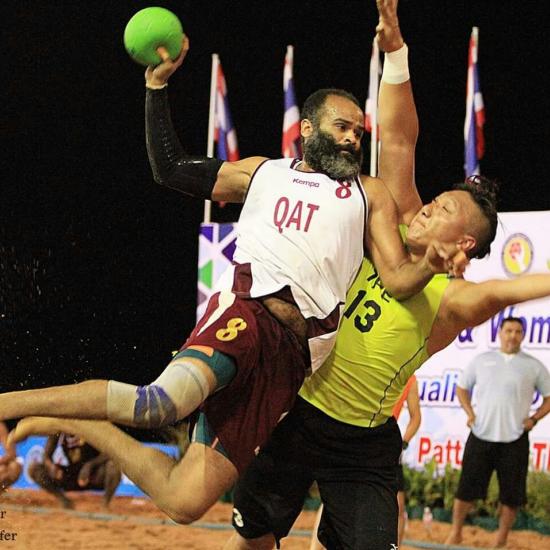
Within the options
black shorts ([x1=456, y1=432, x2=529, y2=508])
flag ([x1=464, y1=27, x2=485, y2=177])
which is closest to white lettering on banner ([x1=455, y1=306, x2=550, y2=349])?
black shorts ([x1=456, y1=432, x2=529, y2=508])

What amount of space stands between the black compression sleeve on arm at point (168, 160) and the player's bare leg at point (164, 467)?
1.11 metres

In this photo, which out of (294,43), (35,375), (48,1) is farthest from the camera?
(294,43)

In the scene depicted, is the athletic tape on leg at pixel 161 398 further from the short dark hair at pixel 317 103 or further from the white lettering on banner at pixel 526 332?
the white lettering on banner at pixel 526 332

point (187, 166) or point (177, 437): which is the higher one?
point (187, 166)

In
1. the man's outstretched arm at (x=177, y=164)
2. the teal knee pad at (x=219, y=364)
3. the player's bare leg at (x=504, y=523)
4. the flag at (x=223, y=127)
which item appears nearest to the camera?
the teal knee pad at (x=219, y=364)

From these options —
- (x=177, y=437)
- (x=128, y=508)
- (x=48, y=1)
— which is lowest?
Answer: (x=128, y=508)

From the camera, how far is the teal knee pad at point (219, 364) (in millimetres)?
3844

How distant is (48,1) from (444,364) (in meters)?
11.5

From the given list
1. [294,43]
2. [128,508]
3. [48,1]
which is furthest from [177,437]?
[294,43]

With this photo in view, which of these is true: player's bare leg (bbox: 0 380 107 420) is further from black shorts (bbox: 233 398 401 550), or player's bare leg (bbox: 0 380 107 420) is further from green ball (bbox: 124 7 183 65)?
green ball (bbox: 124 7 183 65)

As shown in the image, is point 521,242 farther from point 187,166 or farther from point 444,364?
point 187,166

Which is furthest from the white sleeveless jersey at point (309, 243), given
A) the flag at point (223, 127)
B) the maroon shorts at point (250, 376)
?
the flag at point (223, 127)

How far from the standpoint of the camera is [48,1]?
17484mm

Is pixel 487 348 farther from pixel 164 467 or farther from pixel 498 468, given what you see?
pixel 164 467
